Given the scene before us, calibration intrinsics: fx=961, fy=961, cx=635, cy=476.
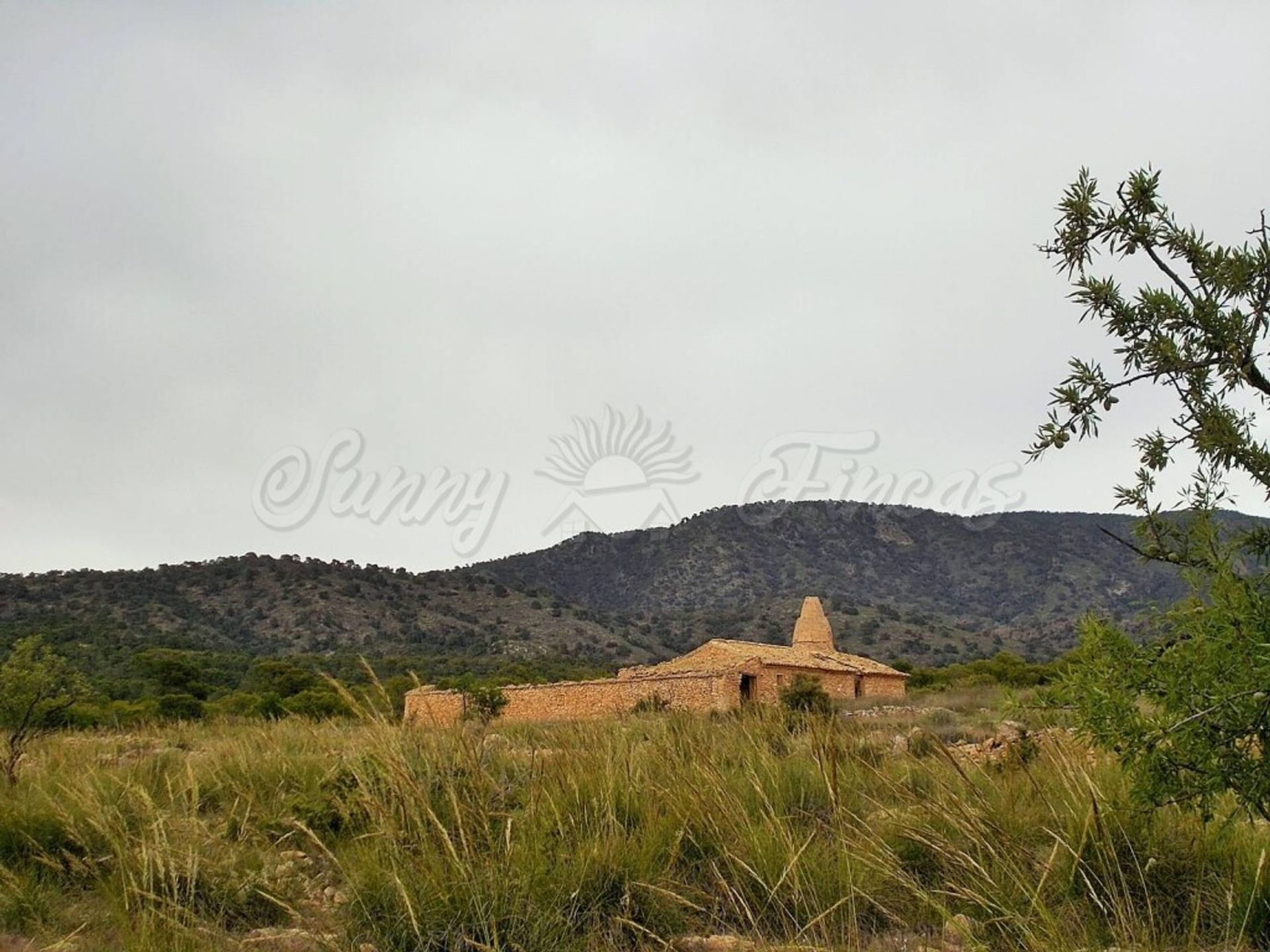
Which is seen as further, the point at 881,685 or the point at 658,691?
the point at 881,685

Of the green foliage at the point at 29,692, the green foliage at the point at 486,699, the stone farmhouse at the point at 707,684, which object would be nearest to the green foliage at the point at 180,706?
the stone farmhouse at the point at 707,684

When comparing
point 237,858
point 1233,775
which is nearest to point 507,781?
point 237,858

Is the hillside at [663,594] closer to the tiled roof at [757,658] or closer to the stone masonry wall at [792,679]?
the tiled roof at [757,658]

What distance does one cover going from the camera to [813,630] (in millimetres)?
40688

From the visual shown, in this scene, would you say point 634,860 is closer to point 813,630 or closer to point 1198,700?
point 1198,700

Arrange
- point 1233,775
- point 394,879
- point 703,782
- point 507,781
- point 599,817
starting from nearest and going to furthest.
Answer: point 1233,775 → point 394,879 → point 599,817 → point 703,782 → point 507,781

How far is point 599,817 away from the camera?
16.6 ft

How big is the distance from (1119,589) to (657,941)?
245 ft

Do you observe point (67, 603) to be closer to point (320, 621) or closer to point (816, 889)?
point (320, 621)

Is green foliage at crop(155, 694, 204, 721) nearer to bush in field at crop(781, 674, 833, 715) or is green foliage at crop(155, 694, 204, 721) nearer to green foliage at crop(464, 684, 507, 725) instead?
green foliage at crop(464, 684, 507, 725)

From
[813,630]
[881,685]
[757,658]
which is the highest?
[813,630]

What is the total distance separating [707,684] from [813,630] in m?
12.7

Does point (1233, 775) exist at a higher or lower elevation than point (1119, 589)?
lower

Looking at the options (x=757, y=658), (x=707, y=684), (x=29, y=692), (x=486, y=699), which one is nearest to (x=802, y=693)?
(x=707, y=684)
